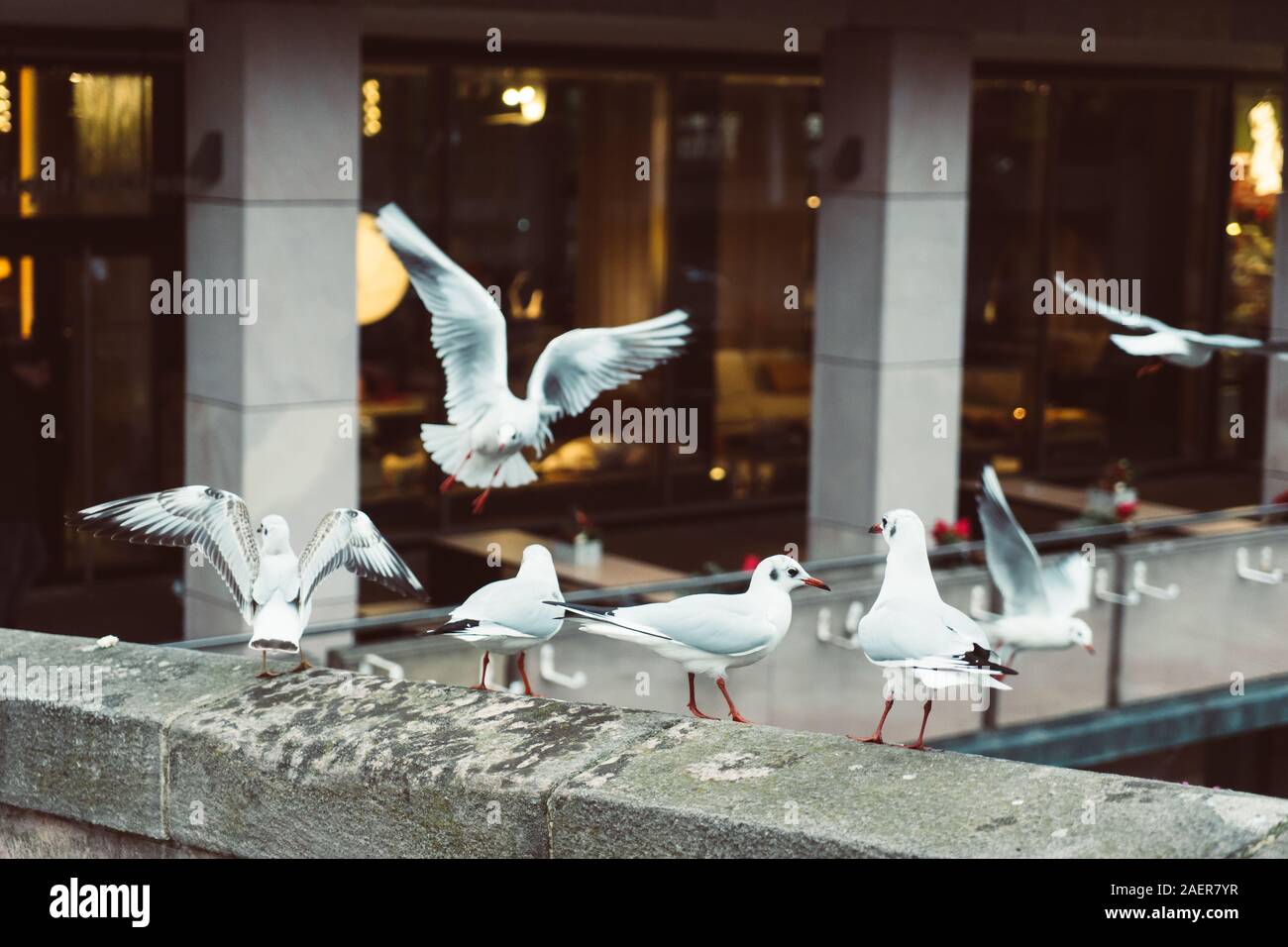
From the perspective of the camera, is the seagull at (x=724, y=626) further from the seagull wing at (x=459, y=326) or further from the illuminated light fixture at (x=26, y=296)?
the illuminated light fixture at (x=26, y=296)

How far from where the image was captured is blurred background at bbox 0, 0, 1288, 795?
1151 centimetres

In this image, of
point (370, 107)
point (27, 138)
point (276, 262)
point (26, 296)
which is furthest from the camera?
point (370, 107)

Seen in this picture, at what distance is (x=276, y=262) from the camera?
11477 mm

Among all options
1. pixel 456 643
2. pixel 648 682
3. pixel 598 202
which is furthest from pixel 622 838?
pixel 598 202

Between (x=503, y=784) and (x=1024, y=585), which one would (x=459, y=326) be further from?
(x=1024, y=585)

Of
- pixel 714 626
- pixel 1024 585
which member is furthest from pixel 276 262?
pixel 714 626

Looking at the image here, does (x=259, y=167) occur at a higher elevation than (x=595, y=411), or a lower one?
higher

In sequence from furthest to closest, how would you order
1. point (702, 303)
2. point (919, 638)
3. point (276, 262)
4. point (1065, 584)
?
point (702, 303)
point (276, 262)
point (1065, 584)
point (919, 638)

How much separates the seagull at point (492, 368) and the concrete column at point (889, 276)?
9311mm

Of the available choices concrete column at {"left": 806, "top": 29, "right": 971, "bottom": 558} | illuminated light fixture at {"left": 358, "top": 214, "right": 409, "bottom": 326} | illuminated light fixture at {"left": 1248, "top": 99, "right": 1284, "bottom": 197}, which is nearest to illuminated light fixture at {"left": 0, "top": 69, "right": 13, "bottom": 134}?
illuminated light fixture at {"left": 358, "top": 214, "right": 409, "bottom": 326}

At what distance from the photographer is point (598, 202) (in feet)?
55.4

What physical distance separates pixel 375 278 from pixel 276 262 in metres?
3.88
